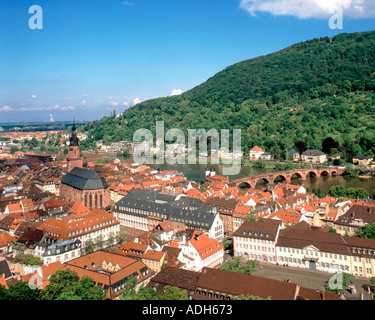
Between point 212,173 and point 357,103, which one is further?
point 357,103

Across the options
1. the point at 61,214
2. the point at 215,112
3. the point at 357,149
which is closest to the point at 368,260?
the point at 61,214

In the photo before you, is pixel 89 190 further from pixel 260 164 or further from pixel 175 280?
pixel 260 164

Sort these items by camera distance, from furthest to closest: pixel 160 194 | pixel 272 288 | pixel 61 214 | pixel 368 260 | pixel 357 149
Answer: pixel 357 149 → pixel 160 194 → pixel 61 214 → pixel 368 260 → pixel 272 288

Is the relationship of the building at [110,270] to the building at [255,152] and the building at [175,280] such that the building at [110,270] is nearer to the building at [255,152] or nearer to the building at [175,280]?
the building at [175,280]

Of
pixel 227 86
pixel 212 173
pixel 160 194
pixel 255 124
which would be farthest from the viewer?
pixel 227 86

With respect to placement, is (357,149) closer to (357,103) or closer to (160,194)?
(357,103)

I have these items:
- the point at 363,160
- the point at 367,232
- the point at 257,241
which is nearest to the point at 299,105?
the point at 363,160

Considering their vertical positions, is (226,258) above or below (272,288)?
below
